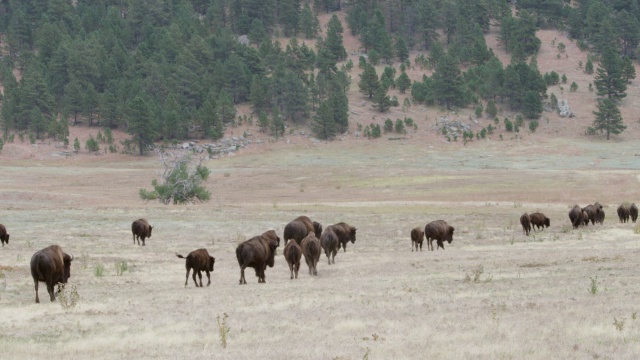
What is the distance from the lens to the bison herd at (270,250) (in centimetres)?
1778

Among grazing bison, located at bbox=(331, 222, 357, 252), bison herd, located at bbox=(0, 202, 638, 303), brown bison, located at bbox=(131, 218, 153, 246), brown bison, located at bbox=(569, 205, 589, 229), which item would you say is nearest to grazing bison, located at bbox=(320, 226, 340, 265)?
bison herd, located at bbox=(0, 202, 638, 303)

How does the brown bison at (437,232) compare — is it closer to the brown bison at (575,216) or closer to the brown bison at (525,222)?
the brown bison at (525,222)

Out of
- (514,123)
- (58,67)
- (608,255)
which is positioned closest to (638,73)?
(514,123)

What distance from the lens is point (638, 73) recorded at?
14750 centimetres

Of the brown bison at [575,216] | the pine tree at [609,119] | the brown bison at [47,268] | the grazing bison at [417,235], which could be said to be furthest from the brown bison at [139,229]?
the pine tree at [609,119]

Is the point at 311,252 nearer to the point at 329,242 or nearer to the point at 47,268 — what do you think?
the point at 329,242

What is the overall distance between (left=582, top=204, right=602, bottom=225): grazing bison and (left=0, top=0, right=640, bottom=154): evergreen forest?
256 ft

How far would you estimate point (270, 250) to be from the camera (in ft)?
77.9

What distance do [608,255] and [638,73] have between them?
137462 millimetres

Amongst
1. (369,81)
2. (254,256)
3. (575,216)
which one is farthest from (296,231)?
(369,81)

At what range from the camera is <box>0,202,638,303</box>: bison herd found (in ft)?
58.3

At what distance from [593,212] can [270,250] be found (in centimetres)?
2355

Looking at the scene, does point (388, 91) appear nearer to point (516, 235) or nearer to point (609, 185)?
point (609, 185)


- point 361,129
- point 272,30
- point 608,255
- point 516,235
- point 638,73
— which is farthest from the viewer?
point 272,30
